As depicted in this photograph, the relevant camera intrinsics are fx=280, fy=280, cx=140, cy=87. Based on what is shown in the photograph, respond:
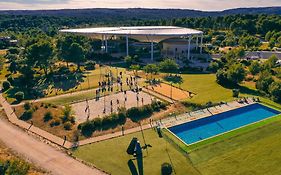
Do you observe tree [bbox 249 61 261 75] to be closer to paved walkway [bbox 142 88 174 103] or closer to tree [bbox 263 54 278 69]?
tree [bbox 263 54 278 69]

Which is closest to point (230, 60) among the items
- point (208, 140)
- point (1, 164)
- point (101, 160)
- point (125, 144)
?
point (208, 140)

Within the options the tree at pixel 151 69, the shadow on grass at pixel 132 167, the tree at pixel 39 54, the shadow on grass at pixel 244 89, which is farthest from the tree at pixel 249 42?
the shadow on grass at pixel 132 167

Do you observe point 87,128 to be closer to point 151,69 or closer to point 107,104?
point 107,104

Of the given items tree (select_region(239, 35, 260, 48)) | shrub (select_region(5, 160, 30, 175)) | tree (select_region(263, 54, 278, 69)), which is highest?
tree (select_region(239, 35, 260, 48))

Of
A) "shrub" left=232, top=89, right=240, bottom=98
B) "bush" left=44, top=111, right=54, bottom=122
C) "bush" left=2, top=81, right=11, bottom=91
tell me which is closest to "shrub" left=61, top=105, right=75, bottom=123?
"bush" left=44, top=111, right=54, bottom=122

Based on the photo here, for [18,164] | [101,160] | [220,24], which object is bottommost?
[101,160]

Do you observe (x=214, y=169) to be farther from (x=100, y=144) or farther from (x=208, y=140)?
(x=100, y=144)

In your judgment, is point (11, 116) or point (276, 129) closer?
point (276, 129)
